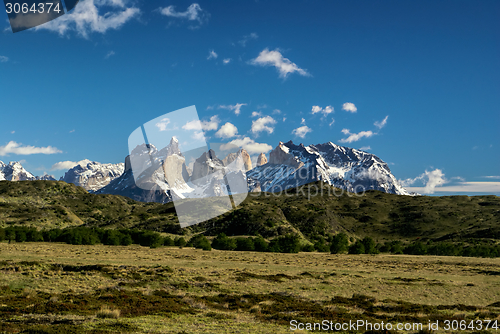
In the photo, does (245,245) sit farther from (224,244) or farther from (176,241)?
(176,241)

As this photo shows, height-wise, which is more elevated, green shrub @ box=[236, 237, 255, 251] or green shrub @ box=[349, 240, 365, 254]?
green shrub @ box=[236, 237, 255, 251]

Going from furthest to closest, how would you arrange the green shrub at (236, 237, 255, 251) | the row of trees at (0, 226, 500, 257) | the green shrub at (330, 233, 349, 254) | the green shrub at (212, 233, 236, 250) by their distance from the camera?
the green shrub at (330, 233, 349, 254), the green shrub at (212, 233, 236, 250), the green shrub at (236, 237, 255, 251), the row of trees at (0, 226, 500, 257)

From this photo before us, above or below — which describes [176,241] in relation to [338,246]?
above

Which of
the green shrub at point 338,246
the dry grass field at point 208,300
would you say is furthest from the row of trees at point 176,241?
the dry grass field at point 208,300

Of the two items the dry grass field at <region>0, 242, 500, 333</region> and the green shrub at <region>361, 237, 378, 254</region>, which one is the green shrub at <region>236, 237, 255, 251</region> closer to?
the green shrub at <region>361, 237, 378, 254</region>

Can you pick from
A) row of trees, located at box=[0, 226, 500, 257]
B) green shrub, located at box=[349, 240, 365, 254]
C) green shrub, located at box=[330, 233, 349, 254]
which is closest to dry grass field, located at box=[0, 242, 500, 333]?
row of trees, located at box=[0, 226, 500, 257]

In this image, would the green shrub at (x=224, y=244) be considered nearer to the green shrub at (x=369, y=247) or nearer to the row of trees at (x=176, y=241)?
the row of trees at (x=176, y=241)

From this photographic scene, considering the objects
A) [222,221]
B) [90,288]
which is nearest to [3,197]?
Answer: [222,221]

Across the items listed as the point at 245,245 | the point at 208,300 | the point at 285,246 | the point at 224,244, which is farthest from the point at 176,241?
the point at 208,300

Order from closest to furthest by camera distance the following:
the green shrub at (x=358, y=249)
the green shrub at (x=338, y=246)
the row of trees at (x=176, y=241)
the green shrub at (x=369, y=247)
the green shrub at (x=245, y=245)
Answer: the row of trees at (x=176, y=241) → the green shrub at (x=245, y=245) → the green shrub at (x=358, y=249) → the green shrub at (x=369, y=247) → the green shrub at (x=338, y=246)

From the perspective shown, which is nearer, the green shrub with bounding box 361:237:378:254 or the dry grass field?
the dry grass field

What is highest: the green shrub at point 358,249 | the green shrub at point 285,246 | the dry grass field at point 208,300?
the dry grass field at point 208,300

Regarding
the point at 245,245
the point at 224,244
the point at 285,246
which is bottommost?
the point at 285,246

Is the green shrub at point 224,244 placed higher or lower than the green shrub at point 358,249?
higher
